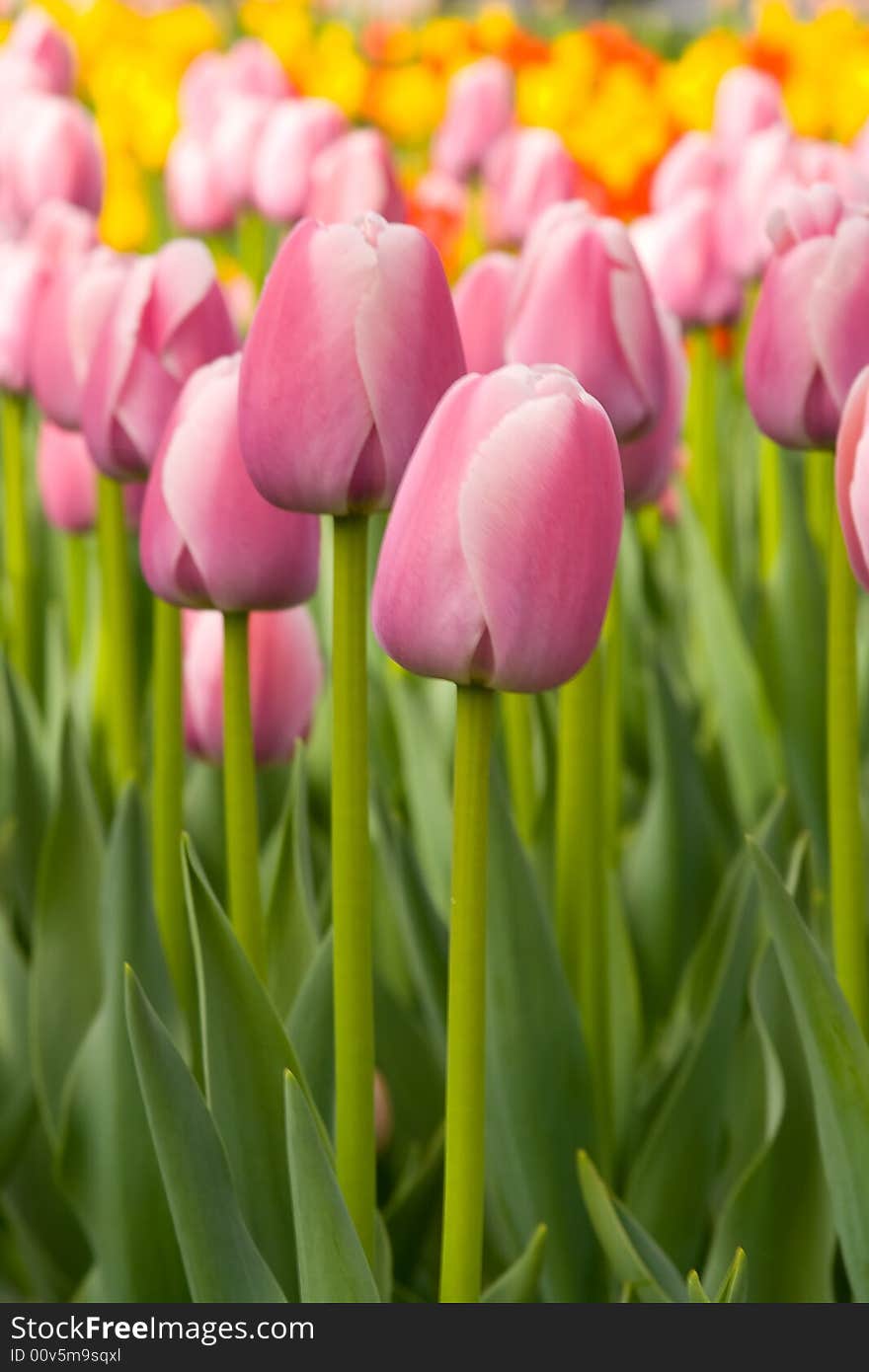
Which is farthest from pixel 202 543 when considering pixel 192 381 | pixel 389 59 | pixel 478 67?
pixel 389 59

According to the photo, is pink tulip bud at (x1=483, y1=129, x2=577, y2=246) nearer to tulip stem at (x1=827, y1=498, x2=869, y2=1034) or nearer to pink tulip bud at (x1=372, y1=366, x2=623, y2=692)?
tulip stem at (x1=827, y1=498, x2=869, y2=1034)

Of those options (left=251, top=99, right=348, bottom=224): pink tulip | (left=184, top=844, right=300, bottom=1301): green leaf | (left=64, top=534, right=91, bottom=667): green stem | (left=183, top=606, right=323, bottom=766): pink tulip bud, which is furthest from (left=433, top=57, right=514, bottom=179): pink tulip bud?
(left=184, top=844, right=300, bottom=1301): green leaf

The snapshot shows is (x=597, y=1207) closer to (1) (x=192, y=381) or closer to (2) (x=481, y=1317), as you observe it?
(2) (x=481, y=1317)

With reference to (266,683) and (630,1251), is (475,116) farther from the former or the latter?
(630,1251)

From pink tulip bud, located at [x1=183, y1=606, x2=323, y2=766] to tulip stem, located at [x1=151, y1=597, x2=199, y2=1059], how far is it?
3 centimetres

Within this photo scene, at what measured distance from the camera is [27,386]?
4.20 ft

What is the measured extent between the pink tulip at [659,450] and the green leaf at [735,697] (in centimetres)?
40

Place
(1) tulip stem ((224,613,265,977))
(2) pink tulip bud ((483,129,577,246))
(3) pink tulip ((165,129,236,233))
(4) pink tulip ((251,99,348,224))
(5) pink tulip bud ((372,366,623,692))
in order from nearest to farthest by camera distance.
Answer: (5) pink tulip bud ((372,366,623,692)) < (1) tulip stem ((224,613,265,977)) < (2) pink tulip bud ((483,129,577,246)) < (4) pink tulip ((251,99,348,224)) < (3) pink tulip ((165,129,236,233))

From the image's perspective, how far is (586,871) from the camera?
0.96m

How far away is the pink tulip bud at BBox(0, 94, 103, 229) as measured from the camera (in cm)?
167

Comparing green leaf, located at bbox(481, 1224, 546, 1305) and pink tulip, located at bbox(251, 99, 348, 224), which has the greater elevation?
pink tulip, located at bbox(251, 99, 348, 224)

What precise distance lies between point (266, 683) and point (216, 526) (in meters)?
0.24

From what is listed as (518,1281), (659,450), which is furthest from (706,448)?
(518,1281)

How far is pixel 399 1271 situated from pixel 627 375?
50 cm
